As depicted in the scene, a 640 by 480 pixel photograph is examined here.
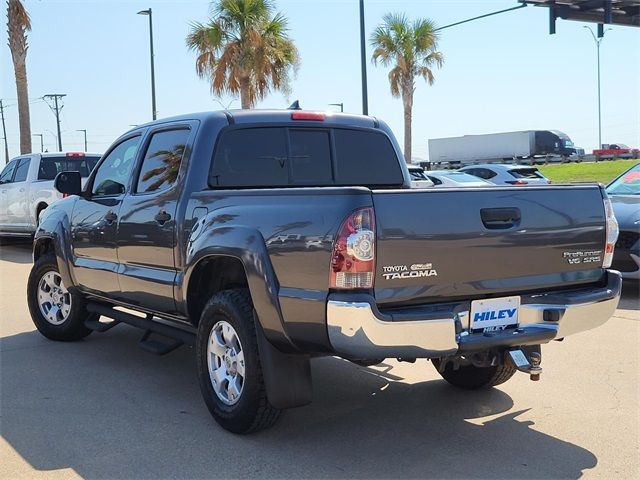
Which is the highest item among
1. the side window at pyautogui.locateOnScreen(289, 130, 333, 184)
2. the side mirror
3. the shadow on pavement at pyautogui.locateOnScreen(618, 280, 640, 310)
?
the side window at pyautogui.locateOnScreen(289, 130, 333, 184)

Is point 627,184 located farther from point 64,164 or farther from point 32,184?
point 32,184

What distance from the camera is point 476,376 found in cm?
532

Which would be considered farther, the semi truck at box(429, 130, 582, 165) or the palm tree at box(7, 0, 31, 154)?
the semi truck at box(429, 130, 582, 165)

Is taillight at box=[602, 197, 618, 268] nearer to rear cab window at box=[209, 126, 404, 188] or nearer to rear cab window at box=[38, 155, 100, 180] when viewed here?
rear cab window at box=[209, 126, 404, 188]

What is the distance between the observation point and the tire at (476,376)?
17.1 ft

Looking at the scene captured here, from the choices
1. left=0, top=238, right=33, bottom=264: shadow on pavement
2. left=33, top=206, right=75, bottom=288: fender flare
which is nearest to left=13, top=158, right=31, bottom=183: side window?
left=0, top=238, right=33, bottom=264: shadow on pavement

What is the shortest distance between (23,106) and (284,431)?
22164 mm

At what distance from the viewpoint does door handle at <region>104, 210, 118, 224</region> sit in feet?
19.4

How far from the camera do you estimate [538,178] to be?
66.4 feet

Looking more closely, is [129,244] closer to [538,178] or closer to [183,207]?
[183,207]

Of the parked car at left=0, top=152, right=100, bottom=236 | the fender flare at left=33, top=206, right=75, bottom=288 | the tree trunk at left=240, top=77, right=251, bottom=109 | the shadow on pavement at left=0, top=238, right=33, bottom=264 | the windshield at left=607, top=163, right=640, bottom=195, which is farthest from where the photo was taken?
the tree trunk at left=240, top=77, right=251, bottom=109

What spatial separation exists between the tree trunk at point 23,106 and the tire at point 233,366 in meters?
21.6

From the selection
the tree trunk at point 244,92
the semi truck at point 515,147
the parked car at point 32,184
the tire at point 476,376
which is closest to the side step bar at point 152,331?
the tire at point 476,376

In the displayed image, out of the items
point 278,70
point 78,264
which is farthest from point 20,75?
point 78,264
